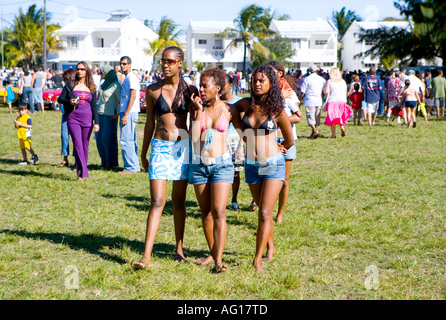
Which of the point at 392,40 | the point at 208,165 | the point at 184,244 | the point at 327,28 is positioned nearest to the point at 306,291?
the point at 208,165

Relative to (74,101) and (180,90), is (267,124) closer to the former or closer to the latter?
(180,90)

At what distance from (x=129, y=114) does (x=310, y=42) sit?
6129 centimetres

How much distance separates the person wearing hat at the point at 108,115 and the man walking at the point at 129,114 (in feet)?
1.12

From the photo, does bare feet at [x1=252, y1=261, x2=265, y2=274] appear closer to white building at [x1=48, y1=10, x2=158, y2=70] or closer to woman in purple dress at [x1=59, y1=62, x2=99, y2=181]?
woman in purple dress at [x1=59, y1=62, x2=99, y2=181]

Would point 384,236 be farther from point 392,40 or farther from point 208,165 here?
point 392,40

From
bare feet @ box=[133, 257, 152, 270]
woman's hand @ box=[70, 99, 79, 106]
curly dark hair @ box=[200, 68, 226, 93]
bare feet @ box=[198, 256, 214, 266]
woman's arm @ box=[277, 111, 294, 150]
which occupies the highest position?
curly dark hair @ box=[200, 68, 226, 93]

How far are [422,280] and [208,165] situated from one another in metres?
2.11

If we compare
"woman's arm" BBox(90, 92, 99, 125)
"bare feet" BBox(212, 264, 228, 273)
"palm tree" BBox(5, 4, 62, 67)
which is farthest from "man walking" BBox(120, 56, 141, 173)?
"palm tree" BBox(5, 4, 62, 67)

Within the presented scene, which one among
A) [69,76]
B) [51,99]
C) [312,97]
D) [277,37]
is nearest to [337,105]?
[312,97]

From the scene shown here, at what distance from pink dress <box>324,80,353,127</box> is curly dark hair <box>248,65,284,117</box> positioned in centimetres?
1022

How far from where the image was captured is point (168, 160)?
4.95m

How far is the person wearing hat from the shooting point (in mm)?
10125

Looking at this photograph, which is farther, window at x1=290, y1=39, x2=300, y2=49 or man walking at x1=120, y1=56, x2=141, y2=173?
window at x1=290, y1=39, x2=300, y2=49

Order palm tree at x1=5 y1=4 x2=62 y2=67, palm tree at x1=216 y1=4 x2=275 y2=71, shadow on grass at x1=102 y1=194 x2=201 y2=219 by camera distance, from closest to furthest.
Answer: shadow on grass at x1=102 y1=194 x2=201 y2=219
palm tree at x1=216 y1=4 x2=275 y2=71
palm tree at x1=5 y1=4 x2=62 y2=67
